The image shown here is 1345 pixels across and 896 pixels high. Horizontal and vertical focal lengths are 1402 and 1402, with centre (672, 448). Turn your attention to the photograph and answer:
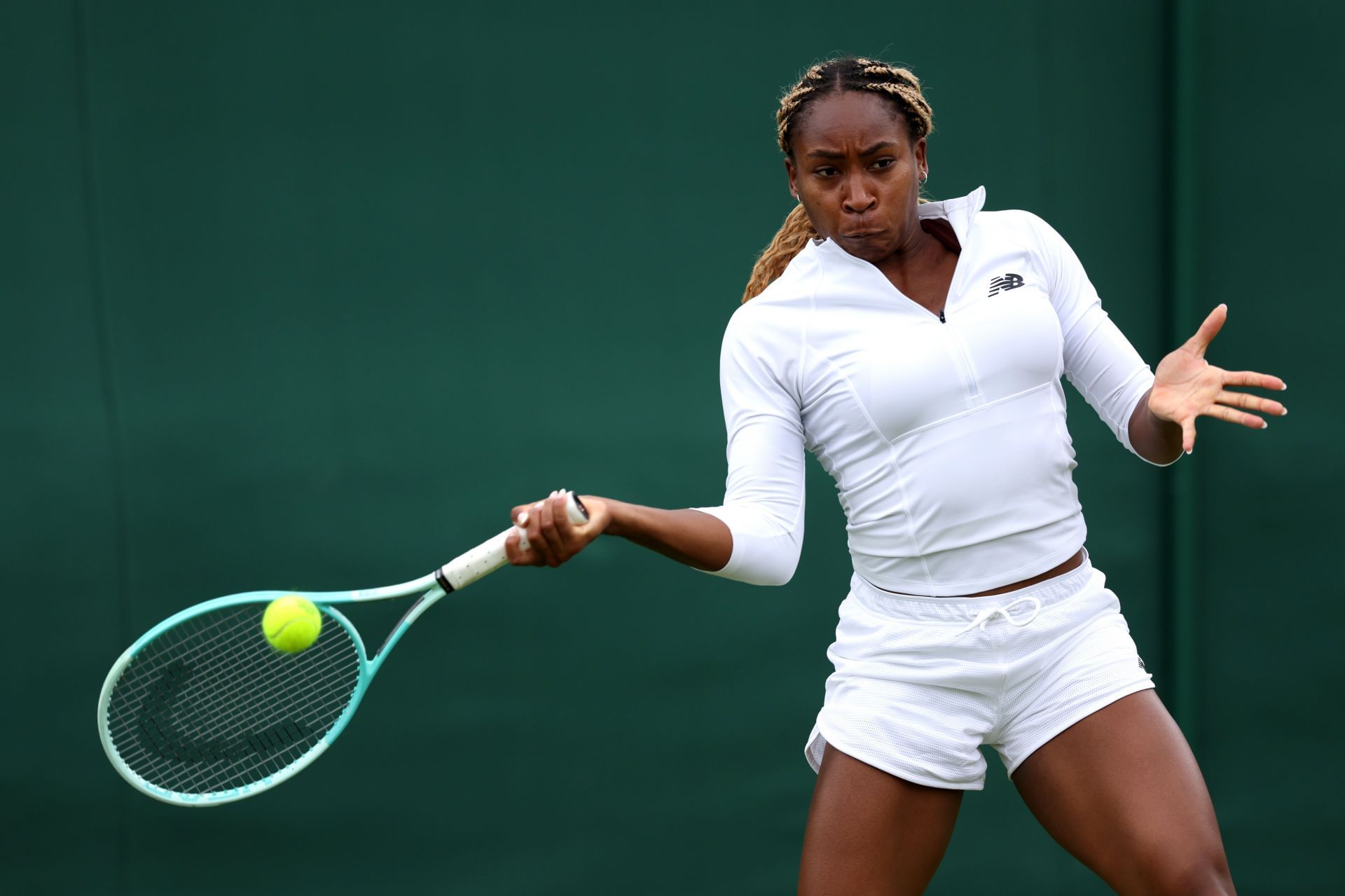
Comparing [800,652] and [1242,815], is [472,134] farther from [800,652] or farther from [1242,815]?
[1242,815]

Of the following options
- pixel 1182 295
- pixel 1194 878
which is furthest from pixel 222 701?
pixel 1182 295

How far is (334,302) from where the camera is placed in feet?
10.5

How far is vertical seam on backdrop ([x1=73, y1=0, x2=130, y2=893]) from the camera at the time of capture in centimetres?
306

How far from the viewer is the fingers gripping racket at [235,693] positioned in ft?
6.77

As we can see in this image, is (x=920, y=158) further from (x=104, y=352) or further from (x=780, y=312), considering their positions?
(x=104, y=352)

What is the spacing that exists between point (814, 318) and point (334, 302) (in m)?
1.48

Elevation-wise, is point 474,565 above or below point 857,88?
below

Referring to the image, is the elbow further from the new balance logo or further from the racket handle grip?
the new balance logo

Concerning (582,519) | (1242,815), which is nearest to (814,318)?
(582,519)

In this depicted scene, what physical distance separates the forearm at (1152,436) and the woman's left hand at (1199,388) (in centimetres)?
3

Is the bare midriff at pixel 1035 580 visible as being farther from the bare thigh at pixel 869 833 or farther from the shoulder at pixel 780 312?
the shoulder at pixel 780 312

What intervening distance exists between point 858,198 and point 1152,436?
57 cm

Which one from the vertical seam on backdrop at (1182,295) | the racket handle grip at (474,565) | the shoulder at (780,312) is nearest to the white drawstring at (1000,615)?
the shoulder at (780,312)

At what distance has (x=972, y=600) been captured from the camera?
6.81 ft
